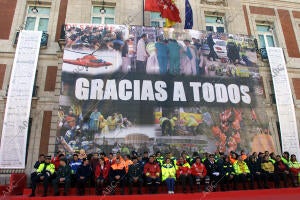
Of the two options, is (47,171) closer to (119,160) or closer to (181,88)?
(119,160)

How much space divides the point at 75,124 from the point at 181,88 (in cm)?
522

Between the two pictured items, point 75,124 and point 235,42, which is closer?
point 75,124

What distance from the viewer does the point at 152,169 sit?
9.91 m

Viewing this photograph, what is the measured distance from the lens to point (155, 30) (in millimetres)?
14742

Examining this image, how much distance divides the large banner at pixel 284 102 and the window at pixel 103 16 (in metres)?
9.11

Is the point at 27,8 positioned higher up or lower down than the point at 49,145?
higher up

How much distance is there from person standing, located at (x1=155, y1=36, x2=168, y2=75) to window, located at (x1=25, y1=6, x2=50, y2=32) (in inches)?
244

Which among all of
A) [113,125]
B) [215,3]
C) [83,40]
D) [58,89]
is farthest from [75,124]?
[215,3]

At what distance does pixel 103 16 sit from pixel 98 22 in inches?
19.9

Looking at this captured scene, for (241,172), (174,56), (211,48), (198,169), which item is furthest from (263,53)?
(198,169)

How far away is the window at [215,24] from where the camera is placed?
56.1ft

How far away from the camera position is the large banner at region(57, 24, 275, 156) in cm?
1254

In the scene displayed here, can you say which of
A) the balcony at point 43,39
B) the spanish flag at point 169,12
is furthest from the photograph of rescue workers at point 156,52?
the balcony at point 43,39

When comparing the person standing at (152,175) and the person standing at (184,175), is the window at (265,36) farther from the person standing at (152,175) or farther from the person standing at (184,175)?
the person standing at (152,175)
